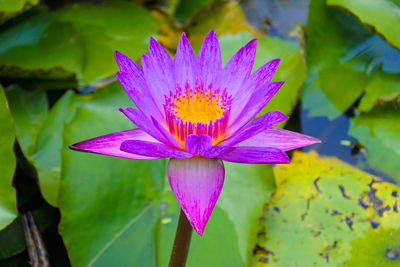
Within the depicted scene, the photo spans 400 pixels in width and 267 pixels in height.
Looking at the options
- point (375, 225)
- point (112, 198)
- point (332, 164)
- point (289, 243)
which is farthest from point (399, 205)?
point (112, 198)

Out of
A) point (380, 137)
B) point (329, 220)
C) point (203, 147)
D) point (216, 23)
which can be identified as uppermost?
point (203, 147)

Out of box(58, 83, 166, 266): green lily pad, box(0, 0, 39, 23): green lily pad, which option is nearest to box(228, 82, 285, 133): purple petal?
box(58, 83, 166, 266): green lily pad

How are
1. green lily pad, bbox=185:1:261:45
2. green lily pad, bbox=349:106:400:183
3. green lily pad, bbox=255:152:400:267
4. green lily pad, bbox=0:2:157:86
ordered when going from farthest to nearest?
green lily pad, bbox=185:1:261:45
green lily pad, bbox=0:2:157:86
green lily pad, bbox=349:106:400:183
green lily pad, bbox=255:152:400:267

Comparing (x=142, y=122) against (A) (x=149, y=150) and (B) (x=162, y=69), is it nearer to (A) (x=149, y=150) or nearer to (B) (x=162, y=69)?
(A) (x=149, y=150)

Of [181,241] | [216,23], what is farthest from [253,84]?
[216,23]

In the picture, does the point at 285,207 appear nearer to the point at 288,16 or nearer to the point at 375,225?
the point at 375,225

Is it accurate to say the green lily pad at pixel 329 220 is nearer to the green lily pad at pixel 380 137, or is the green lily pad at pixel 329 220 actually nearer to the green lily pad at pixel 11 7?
the green lily pad at pixel 380 137

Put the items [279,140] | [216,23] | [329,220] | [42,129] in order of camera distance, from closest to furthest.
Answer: [279,140]
[329,220]
[42,129]
[216,23]

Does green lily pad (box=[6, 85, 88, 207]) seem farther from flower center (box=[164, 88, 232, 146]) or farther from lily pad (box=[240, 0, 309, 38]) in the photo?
lily pad (box=[240, 0, 309, 38])
